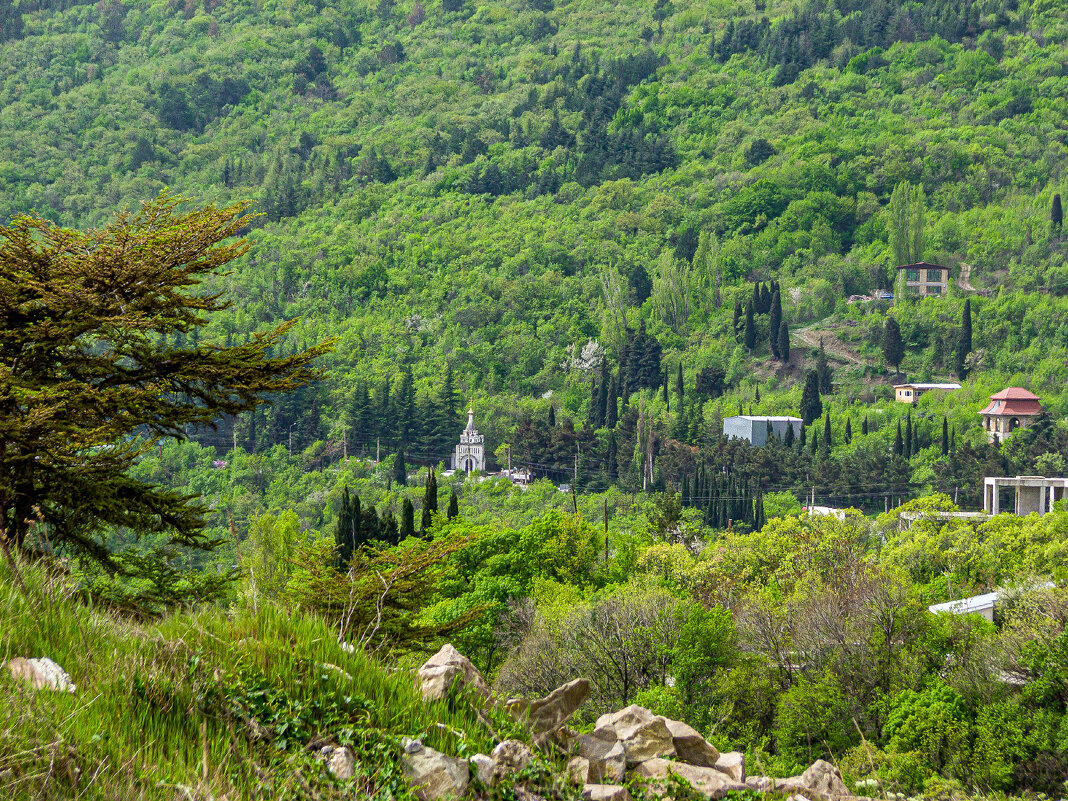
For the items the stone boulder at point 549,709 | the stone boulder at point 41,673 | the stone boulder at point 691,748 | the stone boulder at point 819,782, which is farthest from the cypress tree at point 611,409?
the stone boulder at point 41,673

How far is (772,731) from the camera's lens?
28.0 metres

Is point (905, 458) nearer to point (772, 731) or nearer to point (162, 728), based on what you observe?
point (772, 731)

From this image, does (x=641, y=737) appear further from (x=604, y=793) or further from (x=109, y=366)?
(x=109, y=366)

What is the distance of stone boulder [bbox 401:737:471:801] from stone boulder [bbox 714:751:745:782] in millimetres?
2375

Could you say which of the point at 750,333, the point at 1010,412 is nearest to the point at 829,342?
the point at 750,333

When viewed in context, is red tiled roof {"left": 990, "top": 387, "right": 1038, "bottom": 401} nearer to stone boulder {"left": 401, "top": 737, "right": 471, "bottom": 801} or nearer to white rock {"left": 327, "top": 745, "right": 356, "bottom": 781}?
stone boulder {"left": 401, "top": 737, "right": 471, "bottom": 801}

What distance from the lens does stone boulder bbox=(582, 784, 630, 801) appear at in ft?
19.5

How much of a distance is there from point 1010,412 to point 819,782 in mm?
101652

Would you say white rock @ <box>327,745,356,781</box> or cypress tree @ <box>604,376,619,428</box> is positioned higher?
white rock @ <box>327,745,356,781</box>

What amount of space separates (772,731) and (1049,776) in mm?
6425

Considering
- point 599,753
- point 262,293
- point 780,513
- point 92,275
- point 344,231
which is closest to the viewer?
point 599,753

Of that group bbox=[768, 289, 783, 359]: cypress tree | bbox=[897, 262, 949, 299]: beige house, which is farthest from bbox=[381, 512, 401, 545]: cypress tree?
bbox=[897, 262, 949, 299]: beige house

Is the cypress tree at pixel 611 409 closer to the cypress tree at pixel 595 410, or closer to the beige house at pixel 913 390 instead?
the cypress tree at pixel 595 410

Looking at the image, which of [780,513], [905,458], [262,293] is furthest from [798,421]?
[262,293]
